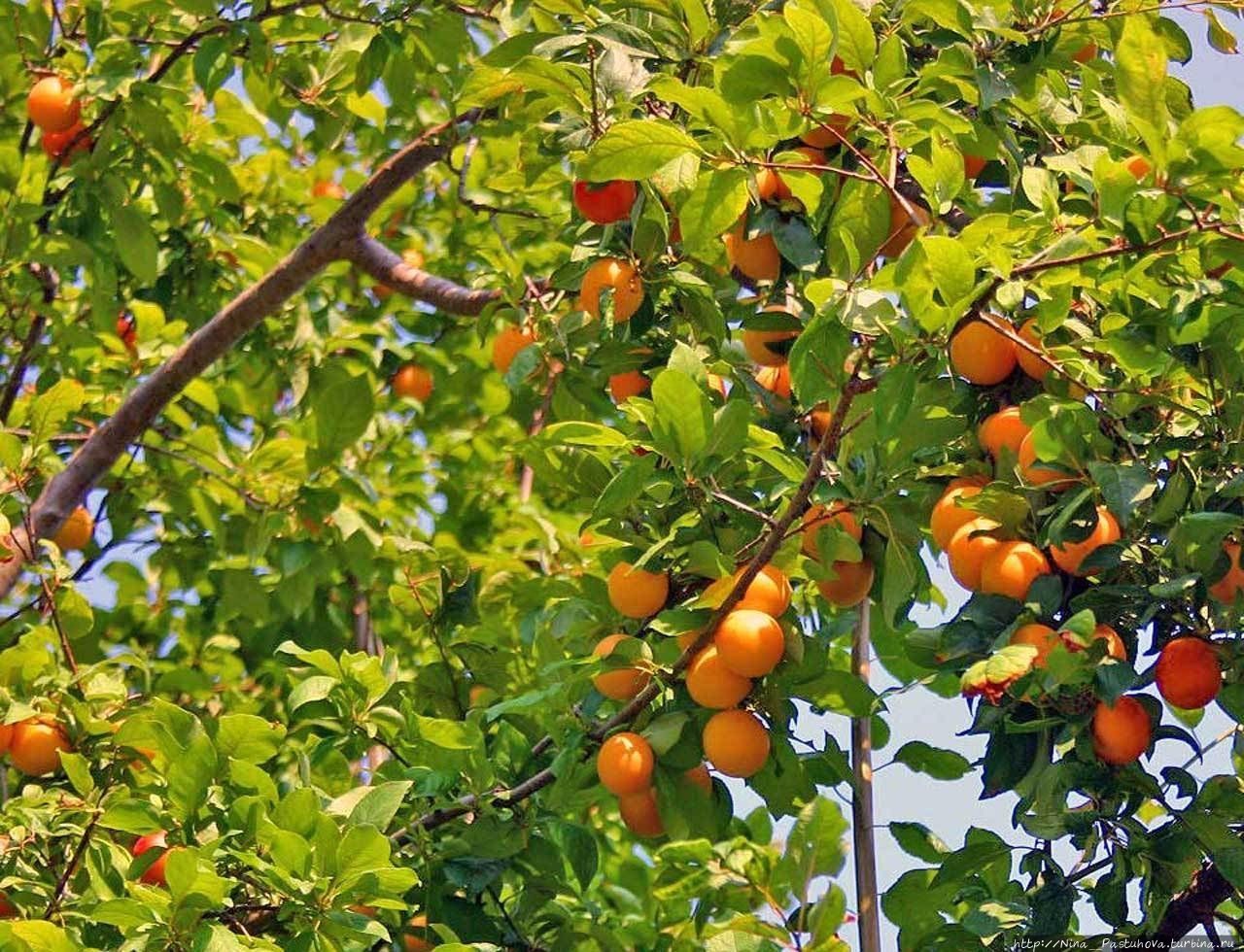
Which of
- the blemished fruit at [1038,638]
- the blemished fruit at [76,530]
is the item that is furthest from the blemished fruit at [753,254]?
the blemished fruit at [76,530]

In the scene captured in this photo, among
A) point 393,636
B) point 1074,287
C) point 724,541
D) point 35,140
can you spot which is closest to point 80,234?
point 35,140

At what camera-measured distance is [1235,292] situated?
5.88ft

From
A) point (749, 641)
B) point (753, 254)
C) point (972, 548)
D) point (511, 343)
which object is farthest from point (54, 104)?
point (972, 548)

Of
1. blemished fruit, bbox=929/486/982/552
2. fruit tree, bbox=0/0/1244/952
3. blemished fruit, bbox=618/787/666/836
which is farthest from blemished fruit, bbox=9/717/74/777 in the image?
blemished fruit, bbox=929/486/982/552

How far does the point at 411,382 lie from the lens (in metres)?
4.12

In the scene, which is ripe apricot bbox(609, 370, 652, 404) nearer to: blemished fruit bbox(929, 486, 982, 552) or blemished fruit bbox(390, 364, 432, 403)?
blemished fruit bbox(929, 486, 982, 552)

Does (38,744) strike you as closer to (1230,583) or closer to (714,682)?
(714,682)

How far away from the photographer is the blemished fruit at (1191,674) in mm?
1893

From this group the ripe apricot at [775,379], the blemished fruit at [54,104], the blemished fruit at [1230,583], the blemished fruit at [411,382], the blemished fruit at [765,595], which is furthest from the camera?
the blemished fruit at [411,382]

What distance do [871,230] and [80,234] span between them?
197cm

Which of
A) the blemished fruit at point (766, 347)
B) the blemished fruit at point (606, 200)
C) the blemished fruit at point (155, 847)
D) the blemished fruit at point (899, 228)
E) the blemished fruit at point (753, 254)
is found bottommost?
the blemished fruit at point (155, 847)

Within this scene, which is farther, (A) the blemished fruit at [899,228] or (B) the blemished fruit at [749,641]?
(A) the blemished fruit at [899,228]

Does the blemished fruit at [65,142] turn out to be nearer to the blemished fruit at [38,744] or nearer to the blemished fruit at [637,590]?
the blemished fruit at [38,744]

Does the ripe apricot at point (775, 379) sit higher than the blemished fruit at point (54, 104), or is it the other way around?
the blemished fruit at point (54, 104)
